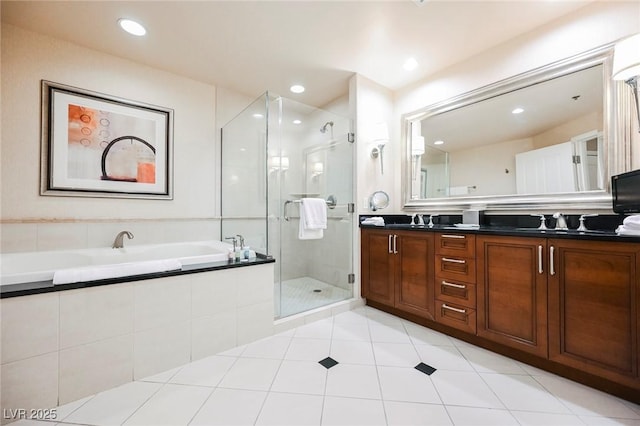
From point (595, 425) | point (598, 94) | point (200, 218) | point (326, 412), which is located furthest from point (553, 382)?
point (200, 218)

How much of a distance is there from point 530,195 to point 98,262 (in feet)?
11.5

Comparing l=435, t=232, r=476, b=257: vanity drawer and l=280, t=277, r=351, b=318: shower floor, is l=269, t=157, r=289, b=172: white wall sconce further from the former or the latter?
l=435, t=232, r=476, b=257: vanity drawer

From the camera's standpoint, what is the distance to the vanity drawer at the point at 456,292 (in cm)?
181

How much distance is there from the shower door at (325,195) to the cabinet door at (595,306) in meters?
1.64

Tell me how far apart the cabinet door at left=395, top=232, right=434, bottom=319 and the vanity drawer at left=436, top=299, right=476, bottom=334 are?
0.07 m

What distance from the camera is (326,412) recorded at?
4.00 ft

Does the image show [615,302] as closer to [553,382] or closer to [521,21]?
[553,382]

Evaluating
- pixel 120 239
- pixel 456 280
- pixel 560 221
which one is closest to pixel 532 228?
pixel 560 221

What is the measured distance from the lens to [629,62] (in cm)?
138

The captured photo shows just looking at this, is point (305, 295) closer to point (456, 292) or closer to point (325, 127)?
point (456, 292)

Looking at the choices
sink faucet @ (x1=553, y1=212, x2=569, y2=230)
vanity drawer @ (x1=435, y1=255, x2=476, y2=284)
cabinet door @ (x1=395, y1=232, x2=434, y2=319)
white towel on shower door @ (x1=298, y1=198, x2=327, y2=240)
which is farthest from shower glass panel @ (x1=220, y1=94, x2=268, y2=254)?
sink faucet @ (x1=553, y1=212, x2=569, y2=230)

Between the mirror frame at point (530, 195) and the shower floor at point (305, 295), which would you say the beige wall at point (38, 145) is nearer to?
the shower floor at point (305, 295)

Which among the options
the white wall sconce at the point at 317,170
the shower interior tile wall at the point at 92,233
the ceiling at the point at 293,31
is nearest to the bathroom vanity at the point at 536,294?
the white wall sconce at the point at 317,170

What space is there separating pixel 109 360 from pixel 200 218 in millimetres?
1621
